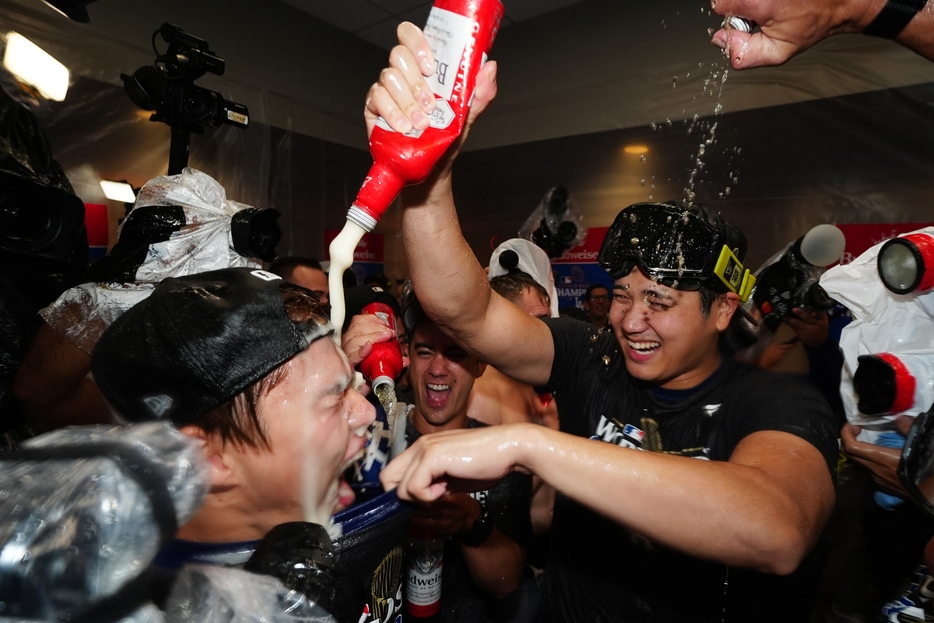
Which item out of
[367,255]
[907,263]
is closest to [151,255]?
[907,263]

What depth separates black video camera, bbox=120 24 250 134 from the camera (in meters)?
2.38

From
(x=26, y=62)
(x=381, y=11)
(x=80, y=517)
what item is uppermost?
(x=381, y=11)

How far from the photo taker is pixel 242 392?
105 cm

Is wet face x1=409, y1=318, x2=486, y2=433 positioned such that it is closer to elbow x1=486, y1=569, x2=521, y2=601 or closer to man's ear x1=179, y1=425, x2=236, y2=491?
elbow x1=486, y1=569, x2=521, y2=601

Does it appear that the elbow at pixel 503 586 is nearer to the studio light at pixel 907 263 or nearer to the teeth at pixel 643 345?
the teeth at pixel 643 345

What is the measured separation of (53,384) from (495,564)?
1.52 meters

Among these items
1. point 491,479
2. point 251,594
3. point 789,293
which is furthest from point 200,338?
point 789,293

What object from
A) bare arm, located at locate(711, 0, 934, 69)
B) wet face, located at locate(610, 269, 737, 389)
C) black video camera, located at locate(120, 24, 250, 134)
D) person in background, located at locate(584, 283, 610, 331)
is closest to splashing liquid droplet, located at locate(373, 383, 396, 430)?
wet face, located at locate(610, 269, 737, 389)

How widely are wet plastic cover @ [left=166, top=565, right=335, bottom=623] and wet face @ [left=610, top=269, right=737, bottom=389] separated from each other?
120cm

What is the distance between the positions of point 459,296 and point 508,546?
0.95 meters

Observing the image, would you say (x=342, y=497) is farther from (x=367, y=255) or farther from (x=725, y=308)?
(x=367, y=255)

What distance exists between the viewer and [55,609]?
53 centimetres

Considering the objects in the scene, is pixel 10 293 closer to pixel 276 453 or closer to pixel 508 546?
pixel 276 453

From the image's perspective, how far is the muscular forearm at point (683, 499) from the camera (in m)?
0.99
